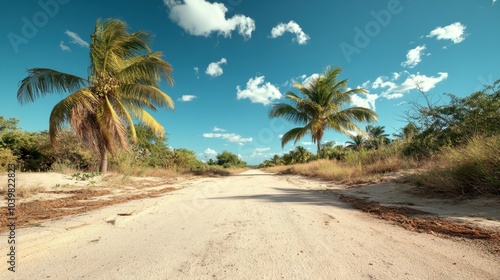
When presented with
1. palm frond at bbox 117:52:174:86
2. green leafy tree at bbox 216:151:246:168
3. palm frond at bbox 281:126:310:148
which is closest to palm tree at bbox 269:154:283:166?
green leafy tree at bbox 216:151:246:168

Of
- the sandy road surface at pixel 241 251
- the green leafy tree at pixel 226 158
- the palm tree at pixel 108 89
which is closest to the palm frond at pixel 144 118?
the palm tree at pixel 108 89

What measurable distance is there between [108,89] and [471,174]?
35.8 feet

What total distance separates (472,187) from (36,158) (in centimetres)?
1512

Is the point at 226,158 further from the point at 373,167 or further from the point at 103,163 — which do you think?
the point at 373,167

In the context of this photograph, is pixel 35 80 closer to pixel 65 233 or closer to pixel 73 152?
pixel 73 152

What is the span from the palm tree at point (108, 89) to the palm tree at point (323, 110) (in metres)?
9.33

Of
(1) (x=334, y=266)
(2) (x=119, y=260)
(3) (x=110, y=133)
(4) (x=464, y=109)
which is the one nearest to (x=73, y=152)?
(3) (x=110, y=133)

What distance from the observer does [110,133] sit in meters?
8.86

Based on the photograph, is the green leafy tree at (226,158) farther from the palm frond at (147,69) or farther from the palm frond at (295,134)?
the palm frond at (147,69)

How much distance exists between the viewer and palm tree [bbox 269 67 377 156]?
15234mm

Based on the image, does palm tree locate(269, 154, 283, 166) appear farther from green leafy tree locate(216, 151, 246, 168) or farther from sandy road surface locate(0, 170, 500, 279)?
sandy road surface locate(0, 170, 500, 279)

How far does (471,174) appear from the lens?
3268mm

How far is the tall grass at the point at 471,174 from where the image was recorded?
2977 millimetres

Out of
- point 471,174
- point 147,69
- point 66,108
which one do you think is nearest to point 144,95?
point 147,69
